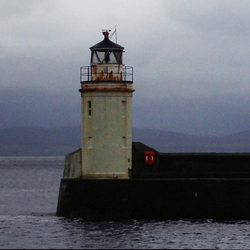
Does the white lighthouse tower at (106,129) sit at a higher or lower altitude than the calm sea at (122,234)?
higher

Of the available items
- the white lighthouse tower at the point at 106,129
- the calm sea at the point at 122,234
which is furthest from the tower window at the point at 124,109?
the calm sea at the point at 122,234

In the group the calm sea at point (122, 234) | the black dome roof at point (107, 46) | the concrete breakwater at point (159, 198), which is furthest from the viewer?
the black dome roof at point (107, 46)

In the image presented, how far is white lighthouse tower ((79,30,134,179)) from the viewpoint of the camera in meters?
31.7

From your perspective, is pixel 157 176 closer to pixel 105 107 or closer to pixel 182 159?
pixel 182 159

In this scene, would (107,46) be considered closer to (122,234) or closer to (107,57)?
(107,57)

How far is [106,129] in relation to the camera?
31.7 metres

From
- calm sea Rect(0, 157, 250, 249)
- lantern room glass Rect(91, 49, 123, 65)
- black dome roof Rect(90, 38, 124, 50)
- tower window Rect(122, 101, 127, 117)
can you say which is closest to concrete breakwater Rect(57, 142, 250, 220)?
calm sea Rect(0, 157, 250, 249)

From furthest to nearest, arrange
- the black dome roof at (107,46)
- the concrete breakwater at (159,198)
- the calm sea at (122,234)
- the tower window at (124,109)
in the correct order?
the black dome roof at (107,46)
the tower window at (124,109)
the concrete breakwater at (159,198)
the calm sea at (122,234)

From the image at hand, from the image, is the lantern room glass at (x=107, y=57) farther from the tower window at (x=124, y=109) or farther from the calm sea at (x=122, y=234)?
the calm sea at (x=122, y=234)

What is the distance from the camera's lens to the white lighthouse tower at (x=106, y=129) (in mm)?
31672

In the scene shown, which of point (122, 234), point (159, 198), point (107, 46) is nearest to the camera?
point (122, 234)

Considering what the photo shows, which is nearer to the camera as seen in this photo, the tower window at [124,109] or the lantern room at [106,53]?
the tower window at [124,109]

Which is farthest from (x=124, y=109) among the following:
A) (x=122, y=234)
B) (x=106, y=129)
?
(x=122, y=234)

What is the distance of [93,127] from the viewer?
31734 mm
